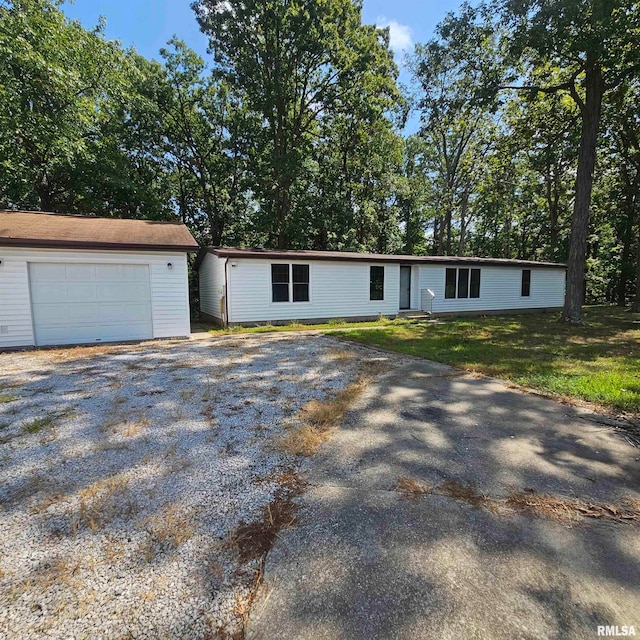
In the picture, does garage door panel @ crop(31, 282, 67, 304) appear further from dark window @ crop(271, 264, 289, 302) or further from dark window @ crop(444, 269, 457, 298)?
dark window @ crop(444, 269, 457, 298)

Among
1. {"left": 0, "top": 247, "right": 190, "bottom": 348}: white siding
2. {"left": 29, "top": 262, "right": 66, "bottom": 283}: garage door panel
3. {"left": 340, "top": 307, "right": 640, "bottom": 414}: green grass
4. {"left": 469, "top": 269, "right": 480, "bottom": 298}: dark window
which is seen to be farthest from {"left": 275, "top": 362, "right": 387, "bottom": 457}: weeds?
{"left": 469, "top": 269, "right": 480, "bottom": 298}: dark window

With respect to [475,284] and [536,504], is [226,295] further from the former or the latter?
[475,284]

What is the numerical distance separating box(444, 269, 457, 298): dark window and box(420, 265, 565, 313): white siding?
0.19 meters

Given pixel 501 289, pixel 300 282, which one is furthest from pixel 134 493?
pixel 501 289

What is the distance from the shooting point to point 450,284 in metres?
15.4

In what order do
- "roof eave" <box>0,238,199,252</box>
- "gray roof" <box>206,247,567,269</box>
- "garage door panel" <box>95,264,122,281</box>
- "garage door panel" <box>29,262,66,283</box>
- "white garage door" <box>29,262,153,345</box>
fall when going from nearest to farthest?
"roof eave" <box>0,238,199,252</box> → "garage door panel" <box>29,262,66,283</box> → "white garage door" <box>29,262,153,345</box> → "garage door panel" <box>95,264,122,281</box> → "gray roof" <box>206,247,567,269</box>

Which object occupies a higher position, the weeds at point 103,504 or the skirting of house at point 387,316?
the skirting of house at point 387,316

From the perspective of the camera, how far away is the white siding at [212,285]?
11.9 metres

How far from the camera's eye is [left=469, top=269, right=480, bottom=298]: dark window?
1587 centimetres

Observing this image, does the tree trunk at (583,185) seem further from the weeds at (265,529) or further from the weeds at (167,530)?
the weeds at (167,530)

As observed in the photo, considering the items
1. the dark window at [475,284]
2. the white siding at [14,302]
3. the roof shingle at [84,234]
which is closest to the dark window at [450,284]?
the dark window at [475,284]

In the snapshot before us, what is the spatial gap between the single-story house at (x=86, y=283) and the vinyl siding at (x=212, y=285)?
7.52ft

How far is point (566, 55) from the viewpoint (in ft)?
33.6

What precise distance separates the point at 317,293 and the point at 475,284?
7762 mm
